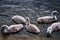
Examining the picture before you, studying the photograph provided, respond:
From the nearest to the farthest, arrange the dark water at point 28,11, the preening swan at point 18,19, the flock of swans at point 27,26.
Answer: the dark water at point 28,11 < the flock of swans at point 27,26 < the preening swan at point 18,19

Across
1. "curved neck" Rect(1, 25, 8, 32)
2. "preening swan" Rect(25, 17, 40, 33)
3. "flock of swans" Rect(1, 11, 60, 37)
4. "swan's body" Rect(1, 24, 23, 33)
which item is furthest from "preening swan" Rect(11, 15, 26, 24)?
"curved neck" Rect(1, 25, 8, 32)

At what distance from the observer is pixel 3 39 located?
2928 millimetres

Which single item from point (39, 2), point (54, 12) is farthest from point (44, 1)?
point (54, 12)

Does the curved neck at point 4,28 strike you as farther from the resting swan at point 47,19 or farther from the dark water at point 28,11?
the resting swan at point 47,19

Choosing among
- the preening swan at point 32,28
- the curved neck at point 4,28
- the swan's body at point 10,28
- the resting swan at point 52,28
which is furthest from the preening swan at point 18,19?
the resting swan at point 52,28

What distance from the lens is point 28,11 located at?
392 cm

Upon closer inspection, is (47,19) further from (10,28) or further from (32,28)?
(10,28)

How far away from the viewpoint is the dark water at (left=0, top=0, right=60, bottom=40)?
2990 mm

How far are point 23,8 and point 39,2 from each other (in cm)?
59

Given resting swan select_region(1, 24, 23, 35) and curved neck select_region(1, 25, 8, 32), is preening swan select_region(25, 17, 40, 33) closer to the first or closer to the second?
resting swan select_region(1, 24, 23, 35)

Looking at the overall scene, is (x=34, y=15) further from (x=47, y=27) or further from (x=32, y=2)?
(x=32, y=2)

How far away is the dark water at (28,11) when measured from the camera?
299 cm

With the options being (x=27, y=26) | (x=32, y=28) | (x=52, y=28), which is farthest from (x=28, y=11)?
(x=52, y=28)

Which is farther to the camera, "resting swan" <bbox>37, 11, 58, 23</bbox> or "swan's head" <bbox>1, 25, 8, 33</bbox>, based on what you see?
"resting swan" <bbox>37, 11, 58, 23</bbox>
